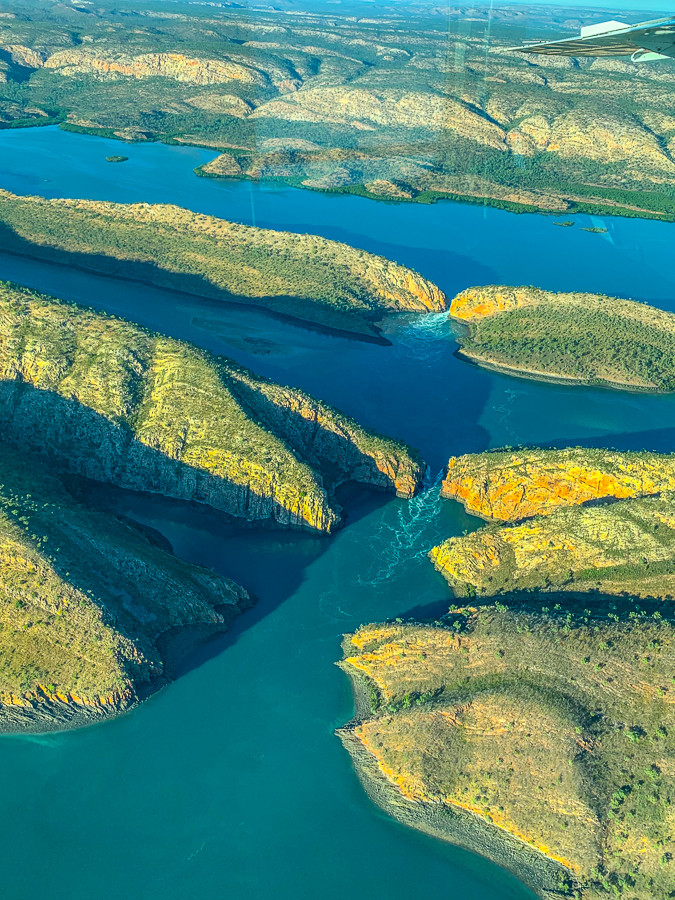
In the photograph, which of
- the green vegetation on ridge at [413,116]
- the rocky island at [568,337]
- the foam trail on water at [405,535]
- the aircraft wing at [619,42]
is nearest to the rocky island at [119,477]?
the foam trail on water at [405,535]

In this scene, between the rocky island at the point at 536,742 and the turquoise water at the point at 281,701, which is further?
the turquoise water at the point at 281,701

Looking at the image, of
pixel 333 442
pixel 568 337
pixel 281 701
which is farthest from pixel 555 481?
pixel 568 337

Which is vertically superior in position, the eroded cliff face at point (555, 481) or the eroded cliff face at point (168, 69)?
the eroded cliff face at point (168, 69)

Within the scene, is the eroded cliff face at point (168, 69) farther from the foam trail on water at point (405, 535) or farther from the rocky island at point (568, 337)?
the foam trail on water at point (405, 535)

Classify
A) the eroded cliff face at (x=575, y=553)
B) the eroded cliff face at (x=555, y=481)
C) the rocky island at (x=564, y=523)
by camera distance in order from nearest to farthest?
the eroded cliff face at (x=575, y=553) → the rocky island at (x=564, y=523) → the eroded cliff face at (x=555, y=481)

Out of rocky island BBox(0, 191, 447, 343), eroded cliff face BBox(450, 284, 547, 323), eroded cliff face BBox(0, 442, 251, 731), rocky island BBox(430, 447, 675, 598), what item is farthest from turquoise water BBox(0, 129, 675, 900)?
eroded cliff face BBox(450, 284, 547, 323)

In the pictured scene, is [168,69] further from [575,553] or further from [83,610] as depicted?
[83,610]

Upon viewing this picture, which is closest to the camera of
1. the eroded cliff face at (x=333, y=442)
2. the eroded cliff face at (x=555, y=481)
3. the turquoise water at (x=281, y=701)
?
the turquoise water at (x=281, y=701)
